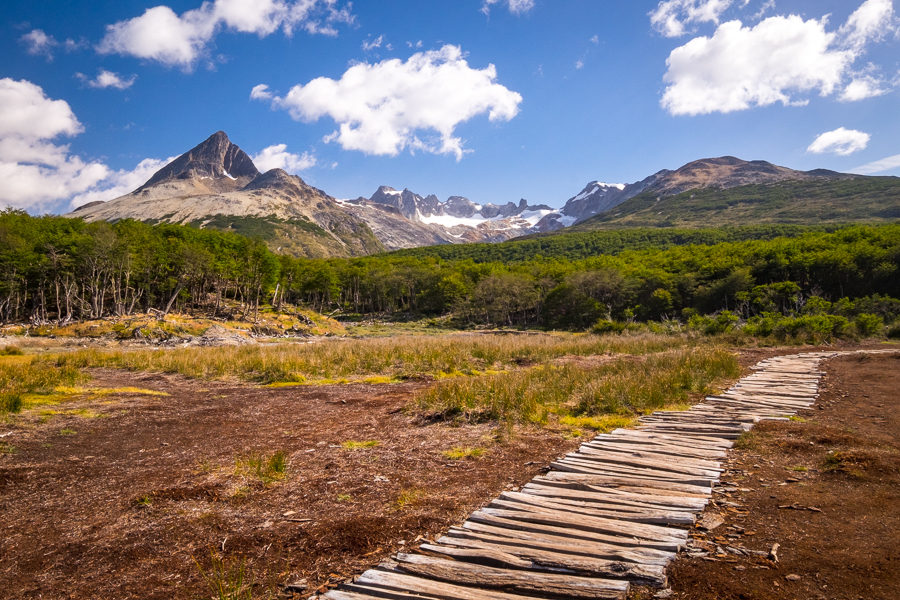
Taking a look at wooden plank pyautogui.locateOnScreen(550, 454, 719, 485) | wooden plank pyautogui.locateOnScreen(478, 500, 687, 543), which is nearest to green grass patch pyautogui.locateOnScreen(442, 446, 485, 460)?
wooden plank pyautogui.locateOnScreen(550, 454, 719, 485)

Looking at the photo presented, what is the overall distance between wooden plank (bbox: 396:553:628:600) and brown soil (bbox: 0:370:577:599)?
651mm

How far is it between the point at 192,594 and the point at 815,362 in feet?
60.5

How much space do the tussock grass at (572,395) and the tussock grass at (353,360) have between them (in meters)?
5.51

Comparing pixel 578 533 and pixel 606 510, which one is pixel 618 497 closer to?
pixel 606 510

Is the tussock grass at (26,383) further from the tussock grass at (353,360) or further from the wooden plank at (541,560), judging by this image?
the wooden plank at (541,560)

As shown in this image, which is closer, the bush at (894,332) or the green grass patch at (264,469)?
the green grass patch at (264,469)

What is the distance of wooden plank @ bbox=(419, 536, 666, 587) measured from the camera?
118 inches

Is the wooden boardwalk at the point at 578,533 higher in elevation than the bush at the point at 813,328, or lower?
lower

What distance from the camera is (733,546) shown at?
134 inches

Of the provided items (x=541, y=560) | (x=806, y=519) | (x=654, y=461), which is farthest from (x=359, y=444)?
(x=806, y=519)

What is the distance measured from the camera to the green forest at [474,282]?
41156 mm

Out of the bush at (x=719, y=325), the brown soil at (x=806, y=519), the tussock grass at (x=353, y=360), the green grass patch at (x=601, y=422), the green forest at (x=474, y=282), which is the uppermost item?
the green forest at (x=474, y=282)

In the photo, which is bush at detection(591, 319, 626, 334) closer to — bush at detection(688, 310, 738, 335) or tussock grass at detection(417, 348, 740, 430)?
bush at detection(688, 310, 738, 335)

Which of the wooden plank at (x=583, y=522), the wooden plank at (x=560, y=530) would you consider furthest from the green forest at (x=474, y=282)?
the wooden plank at (x=560, y=530)
